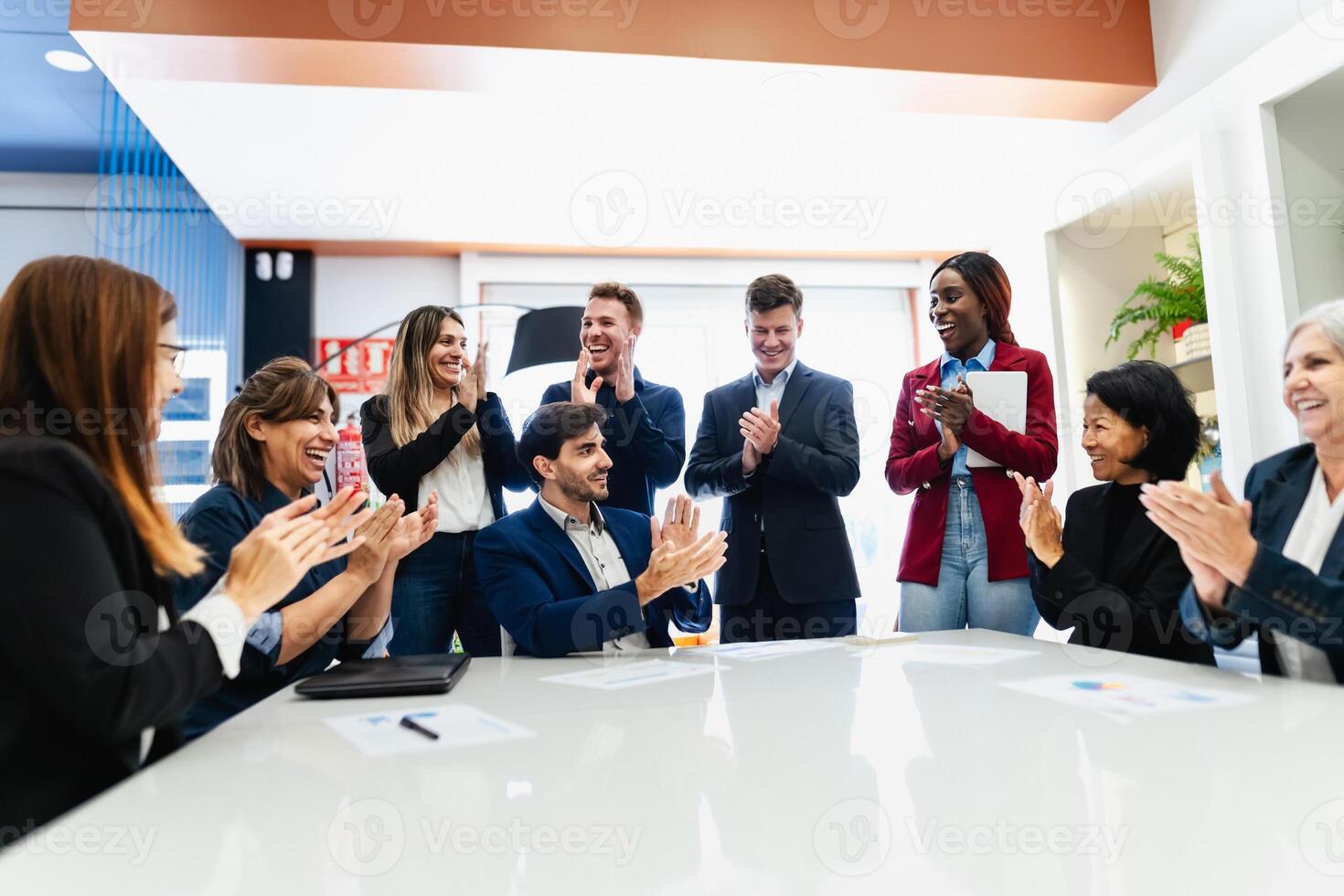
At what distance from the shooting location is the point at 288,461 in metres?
1.93

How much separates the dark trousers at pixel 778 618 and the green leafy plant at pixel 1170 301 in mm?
1904

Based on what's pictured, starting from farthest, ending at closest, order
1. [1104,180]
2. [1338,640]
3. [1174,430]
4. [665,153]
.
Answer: [665,153] → [1104,180] → [1174,430] → [1338,640]

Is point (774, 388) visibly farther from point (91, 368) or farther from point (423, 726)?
point (91, 368)

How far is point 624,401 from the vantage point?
2.52 metres

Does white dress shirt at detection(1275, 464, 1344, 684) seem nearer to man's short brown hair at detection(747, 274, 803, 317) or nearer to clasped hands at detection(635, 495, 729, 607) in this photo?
clasped hands at detection(635, 495, 729, 607)

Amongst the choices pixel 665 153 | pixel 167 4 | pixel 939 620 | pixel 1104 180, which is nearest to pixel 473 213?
pixel 665 153

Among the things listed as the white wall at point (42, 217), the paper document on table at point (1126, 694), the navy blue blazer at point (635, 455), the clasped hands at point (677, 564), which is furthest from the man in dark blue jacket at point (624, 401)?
the white wall at point (42, 217)

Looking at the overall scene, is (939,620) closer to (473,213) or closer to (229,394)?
(473,213)

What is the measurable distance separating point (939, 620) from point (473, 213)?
372cm

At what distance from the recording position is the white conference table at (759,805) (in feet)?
2.12

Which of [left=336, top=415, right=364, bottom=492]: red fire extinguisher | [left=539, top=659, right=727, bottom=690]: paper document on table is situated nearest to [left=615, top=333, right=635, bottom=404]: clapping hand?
[left=336, top=415, right=364, bottom=492]: red fire extinguisher

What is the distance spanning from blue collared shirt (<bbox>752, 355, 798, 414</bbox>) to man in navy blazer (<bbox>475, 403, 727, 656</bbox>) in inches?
22.8

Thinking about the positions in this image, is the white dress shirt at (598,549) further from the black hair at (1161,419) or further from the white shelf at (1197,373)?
the white shelf at (1197,373)

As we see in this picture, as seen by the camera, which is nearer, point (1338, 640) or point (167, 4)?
point (1338, 640)
